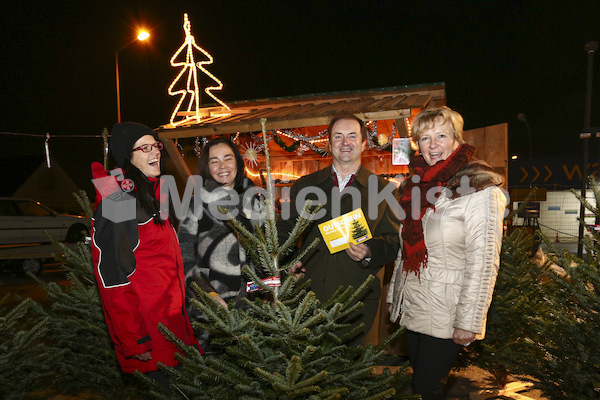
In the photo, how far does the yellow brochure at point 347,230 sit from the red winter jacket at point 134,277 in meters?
0.95

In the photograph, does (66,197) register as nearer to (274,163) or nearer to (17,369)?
(274,163)

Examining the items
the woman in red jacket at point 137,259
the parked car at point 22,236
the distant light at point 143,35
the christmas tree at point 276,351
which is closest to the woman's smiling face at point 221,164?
the woman in red jacket at point 137,259

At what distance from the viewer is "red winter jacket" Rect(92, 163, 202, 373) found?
2.02 meters

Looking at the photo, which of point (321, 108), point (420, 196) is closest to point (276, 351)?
point (420, 196)

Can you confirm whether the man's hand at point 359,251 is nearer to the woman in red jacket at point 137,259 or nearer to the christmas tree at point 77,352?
the woman in red jacket at point 137,259

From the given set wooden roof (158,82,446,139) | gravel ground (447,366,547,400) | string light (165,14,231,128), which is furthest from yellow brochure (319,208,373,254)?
string light (165,14,231,128)

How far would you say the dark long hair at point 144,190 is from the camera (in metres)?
2.26

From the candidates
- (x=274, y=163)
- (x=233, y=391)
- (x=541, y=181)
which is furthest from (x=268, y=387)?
(x=541, y=181)

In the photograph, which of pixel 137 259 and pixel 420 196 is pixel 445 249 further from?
pixel 137 259

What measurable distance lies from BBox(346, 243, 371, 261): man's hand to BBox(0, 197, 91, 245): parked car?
31.1 feet

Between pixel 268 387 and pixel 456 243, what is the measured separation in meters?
1.30

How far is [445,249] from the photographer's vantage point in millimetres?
2254

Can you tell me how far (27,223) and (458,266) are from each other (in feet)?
39.1

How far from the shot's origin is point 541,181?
20.1 m
